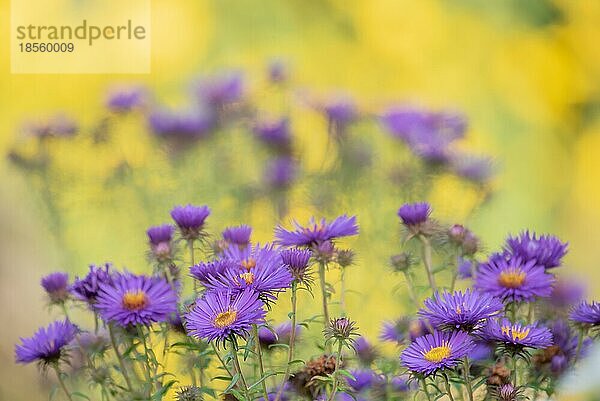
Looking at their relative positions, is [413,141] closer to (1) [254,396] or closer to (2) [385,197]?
(2) [385,197]

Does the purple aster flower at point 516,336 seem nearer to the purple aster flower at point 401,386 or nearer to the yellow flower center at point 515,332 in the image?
the yellow flower center at point 515,332

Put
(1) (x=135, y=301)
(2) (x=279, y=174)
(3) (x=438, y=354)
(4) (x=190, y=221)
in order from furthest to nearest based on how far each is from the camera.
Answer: (2) (x=279, y=174)
(4) (x=190, y=221)
(1) (x=135, y=301)
(3) (x=438, y=354)

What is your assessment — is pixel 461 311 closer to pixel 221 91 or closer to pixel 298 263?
pixel 298 263

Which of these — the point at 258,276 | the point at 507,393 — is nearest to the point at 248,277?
the point at 258,276

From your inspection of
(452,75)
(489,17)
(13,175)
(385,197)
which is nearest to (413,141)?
(385,197)

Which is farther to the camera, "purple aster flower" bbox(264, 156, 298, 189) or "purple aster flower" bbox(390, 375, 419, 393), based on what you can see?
"purple aster flower" bbox(264, 156, 298, 189)

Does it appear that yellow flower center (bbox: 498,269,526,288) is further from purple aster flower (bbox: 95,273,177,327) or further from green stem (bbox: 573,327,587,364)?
purple aster flower (bbox: 95,273,177,327)

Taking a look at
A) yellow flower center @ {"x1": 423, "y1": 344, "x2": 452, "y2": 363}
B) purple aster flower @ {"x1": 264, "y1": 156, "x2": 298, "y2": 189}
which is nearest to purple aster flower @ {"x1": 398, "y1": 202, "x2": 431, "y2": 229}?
yellow flower center @ {"x1": 423, "y1": 344, "x2": 452, "y2": 363}
